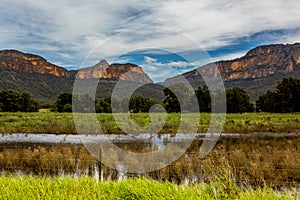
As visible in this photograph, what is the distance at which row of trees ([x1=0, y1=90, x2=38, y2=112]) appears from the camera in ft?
181

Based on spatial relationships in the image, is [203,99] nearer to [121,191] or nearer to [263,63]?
[121,191]

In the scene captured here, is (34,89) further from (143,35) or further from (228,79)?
(143,35)

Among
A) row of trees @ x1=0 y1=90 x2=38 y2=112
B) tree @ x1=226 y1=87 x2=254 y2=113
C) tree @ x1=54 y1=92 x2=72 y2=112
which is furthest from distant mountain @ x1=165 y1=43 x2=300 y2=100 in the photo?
row of trees @ x1=0 y1=90 x2=38 y2=112

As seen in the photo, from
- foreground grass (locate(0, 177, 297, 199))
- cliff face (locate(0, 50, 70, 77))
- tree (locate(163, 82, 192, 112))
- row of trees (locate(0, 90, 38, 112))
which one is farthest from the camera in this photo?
cliff face (locate(0, 50, 70, 77))

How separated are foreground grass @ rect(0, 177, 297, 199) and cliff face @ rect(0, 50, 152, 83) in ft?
27.4

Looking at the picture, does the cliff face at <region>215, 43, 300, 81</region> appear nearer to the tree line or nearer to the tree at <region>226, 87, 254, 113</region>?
the tree at <region>226, 87, 254, 113</region>

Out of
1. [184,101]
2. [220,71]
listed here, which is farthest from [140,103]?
[220,71]

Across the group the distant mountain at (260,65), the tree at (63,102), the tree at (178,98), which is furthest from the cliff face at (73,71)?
the distant mountain at (260,65)

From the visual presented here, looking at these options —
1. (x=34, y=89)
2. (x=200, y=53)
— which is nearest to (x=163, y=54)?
(x=200, y=53)

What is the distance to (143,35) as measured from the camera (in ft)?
49.8

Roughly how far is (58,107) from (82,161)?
157ft

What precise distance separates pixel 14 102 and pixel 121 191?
55.1 m

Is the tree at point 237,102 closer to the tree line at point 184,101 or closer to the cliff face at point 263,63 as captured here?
the tree line at point 184,101

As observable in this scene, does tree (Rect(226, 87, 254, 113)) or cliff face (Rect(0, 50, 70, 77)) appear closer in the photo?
tree (Rect(226, 87, 254, 113))
